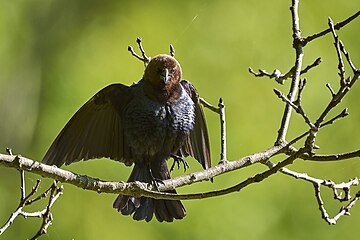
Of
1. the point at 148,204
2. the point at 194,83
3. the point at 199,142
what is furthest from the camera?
the point at 194,83

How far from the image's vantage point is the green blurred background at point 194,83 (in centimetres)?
585

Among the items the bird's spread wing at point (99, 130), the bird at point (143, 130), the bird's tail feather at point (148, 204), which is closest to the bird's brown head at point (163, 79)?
the bird at point (143, 130)

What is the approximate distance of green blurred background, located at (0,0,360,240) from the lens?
5852 millimetres

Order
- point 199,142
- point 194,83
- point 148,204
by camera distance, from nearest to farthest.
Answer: point 148,204 < point 199,142 < point 194,83

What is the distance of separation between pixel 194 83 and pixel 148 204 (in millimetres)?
2835

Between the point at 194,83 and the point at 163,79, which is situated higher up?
the point at 194,83

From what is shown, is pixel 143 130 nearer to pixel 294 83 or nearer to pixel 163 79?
pixel 163 79

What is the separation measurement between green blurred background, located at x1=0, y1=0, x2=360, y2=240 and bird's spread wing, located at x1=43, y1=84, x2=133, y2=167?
7.49 feet

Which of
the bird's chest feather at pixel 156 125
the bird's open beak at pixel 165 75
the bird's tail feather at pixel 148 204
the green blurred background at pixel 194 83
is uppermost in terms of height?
the green blurred background at pixel 194 83

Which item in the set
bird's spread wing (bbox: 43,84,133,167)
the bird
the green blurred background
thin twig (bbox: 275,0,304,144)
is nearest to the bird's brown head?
the bird

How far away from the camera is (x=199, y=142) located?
336 centimetres

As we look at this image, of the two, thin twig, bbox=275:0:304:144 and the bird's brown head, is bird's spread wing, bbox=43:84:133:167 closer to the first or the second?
the bird's brown head

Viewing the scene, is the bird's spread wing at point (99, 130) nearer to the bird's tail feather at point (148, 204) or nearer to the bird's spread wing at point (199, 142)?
the bird's tail feather at point (148, 204)

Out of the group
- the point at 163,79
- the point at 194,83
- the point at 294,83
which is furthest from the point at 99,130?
the point at 194,83
